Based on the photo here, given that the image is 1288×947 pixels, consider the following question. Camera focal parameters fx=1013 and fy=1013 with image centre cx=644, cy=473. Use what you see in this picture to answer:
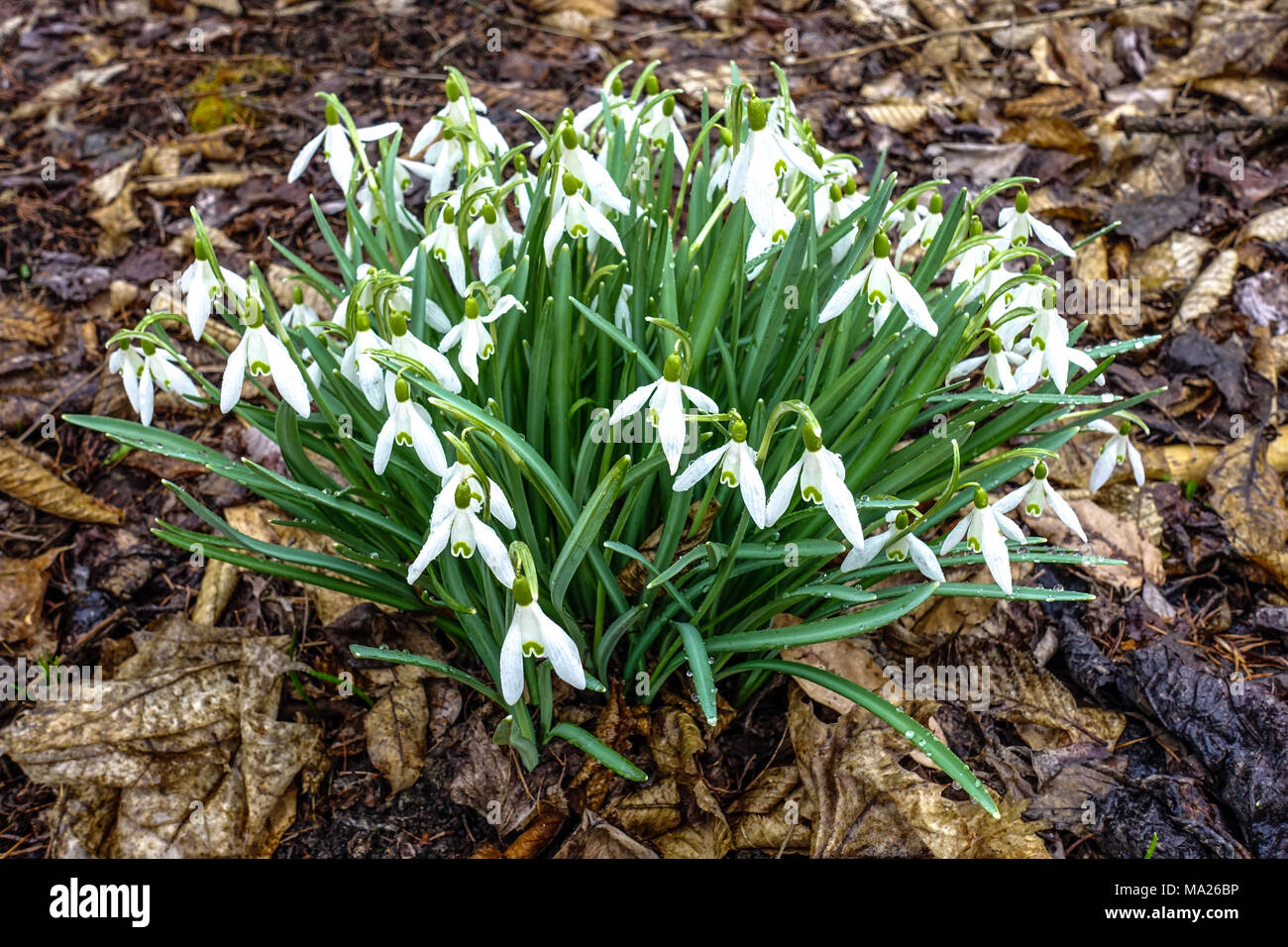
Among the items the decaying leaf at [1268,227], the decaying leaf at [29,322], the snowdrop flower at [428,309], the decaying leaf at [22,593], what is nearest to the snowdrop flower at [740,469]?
the snowdrop flower at [428,309]

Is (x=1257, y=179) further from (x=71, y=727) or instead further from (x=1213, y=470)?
(x=71, y=727)

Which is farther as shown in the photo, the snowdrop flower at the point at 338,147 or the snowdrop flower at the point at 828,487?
the snowdrop flower at the point at 338,147

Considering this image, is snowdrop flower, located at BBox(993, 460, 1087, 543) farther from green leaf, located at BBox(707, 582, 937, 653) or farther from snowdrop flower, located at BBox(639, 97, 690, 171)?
snowdrop flower, located at BBox(639, 97, 690, 171)

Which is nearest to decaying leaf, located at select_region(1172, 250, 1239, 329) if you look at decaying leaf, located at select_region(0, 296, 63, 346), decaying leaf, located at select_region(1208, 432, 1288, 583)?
decaying leaf, located at select_region(1208, 432, 1288, 583)

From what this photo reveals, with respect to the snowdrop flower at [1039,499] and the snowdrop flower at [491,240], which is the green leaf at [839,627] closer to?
the snowdrop flower at [1039,499]

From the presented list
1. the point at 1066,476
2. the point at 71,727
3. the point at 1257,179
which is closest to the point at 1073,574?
the point at 1066,476

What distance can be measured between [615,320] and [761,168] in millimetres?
509

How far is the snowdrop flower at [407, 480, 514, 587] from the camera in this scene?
1402 mm

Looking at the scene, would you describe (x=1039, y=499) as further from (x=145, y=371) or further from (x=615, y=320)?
(x=145, y=371)

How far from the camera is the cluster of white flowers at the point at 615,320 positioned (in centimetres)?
145

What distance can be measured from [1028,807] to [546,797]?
0.92 m

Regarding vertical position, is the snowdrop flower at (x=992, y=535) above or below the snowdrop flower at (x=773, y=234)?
below
